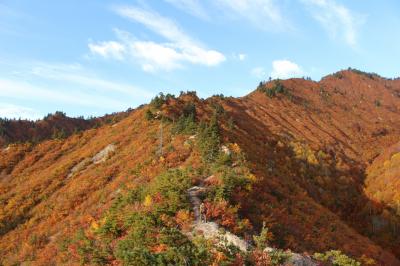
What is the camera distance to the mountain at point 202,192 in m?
22.2

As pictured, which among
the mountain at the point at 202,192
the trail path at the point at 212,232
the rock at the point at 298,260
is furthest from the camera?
the mountain at the point at 202,192

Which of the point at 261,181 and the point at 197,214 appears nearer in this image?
the point at 197,214

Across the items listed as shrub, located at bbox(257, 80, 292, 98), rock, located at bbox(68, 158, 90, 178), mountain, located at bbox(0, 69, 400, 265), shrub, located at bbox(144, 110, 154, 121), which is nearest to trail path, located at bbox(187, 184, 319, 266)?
mountain, located at bbox(0, 69, 400, 265)

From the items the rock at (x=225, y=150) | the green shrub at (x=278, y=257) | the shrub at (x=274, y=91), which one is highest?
the shrub at (x=274, y=91)

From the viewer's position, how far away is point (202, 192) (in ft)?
89.9

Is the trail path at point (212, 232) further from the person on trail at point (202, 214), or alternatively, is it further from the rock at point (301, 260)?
the rock at point (301, 260)

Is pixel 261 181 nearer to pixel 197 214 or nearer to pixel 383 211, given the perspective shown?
pixel 197 214

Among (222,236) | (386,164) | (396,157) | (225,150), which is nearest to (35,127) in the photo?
(386,164)

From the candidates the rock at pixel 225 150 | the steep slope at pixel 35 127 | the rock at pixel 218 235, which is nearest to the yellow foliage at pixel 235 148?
the rock at pixel 225 150

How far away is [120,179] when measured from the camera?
40.4m

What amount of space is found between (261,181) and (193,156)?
7796 millimetres

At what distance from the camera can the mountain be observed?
22156 mm

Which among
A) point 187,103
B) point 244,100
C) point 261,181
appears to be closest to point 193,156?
point 261,181

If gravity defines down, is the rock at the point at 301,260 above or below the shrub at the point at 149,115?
below
